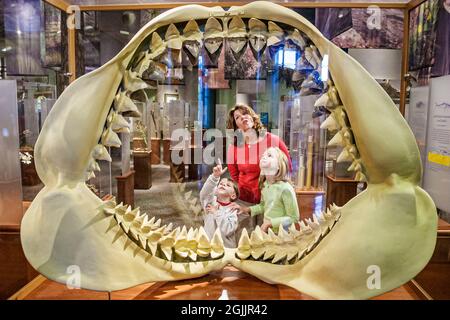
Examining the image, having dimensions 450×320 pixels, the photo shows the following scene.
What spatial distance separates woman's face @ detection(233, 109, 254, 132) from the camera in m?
1.21

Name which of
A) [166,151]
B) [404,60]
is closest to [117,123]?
[166,151]

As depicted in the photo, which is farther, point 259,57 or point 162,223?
point 162,223

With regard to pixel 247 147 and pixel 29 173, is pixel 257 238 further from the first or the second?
pixel 29 173

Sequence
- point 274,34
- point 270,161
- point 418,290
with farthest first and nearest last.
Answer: point 270,161, point 418,290, point 274,34

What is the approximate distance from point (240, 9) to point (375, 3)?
1.53 feet

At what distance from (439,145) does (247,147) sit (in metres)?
0.56

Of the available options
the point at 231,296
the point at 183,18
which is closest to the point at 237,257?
the point at 231,296

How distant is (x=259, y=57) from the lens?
3.96 ft

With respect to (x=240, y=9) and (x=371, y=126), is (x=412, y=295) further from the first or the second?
(x=240, y=9)

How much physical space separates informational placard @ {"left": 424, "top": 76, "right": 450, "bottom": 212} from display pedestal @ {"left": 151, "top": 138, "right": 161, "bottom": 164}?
823 millimetres


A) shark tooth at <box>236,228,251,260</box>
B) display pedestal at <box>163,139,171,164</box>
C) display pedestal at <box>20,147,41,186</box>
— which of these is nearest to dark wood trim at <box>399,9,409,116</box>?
shark tooth at <box>236,228,251,260</box>

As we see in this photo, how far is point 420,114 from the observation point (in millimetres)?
1173

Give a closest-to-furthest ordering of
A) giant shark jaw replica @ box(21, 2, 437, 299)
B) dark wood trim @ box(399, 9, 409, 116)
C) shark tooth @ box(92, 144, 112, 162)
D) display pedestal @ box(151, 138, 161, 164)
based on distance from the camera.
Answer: giant shark jaw replica @ box(21, 2, 437, 299) < shark tooth @ box(92, 144, 112, 162) < dark wood trim @ box(399, 9, 409, 116) < display pedestal @ box(151, 138, 161, 164)

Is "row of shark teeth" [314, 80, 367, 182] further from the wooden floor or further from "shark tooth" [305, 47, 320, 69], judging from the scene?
the wooden floor
